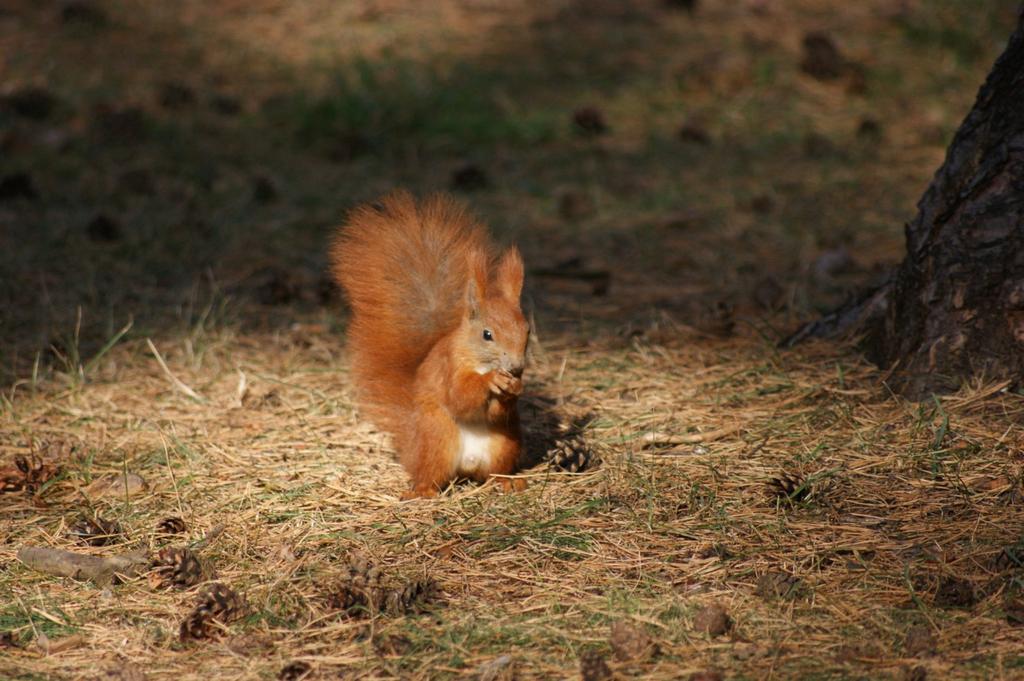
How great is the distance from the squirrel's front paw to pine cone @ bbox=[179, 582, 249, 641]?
677 mm

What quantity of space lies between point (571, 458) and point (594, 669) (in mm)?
881

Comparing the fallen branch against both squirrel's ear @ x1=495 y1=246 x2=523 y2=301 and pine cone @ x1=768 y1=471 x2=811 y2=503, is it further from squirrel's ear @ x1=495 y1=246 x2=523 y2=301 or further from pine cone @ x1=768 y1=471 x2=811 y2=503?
pine cone @ x1=768 y1=471 x2=811 y2=503

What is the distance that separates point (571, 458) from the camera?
8.77 feet

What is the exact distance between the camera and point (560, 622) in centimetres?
201

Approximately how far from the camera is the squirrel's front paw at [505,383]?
2412 mm

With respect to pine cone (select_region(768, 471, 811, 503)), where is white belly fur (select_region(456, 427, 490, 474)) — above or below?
below

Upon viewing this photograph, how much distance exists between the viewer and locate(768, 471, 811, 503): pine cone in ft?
7.96

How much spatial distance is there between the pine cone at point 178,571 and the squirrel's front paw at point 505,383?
0.69m

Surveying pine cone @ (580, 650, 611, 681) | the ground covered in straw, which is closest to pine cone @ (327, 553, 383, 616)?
the ground covered in straw

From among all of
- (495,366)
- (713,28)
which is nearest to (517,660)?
(495,366)

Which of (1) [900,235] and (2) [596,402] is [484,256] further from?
(1) [900,235]

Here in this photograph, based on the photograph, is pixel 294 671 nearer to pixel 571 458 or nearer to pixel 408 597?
pixel 408 597

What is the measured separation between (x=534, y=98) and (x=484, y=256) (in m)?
3.50

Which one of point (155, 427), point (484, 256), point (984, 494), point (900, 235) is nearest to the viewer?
point (984, 494)
